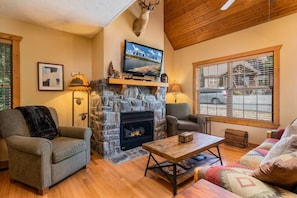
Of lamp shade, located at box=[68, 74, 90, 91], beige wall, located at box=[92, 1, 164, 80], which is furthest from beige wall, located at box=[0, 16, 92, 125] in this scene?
lamp shade, located at box=[68, 74, 90, 91]

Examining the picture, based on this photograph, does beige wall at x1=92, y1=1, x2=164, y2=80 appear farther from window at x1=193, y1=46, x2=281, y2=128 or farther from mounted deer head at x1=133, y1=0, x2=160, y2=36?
window at x1=193, y1=46, x2=281, y2=128

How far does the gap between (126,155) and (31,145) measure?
1600mm

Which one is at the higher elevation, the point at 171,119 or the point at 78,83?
the point at 78,83

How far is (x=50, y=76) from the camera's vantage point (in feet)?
10.5

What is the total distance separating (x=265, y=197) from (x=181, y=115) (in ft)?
11.5

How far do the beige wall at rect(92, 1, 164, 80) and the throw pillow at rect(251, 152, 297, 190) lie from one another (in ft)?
9.05

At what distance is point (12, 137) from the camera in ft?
7.06

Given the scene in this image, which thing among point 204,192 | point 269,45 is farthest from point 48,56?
point 269,45

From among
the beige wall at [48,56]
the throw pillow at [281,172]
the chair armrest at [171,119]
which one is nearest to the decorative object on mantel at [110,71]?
the beige wall at [48,56]

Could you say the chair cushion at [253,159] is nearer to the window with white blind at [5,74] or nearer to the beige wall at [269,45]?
the beige wall at [269,45]

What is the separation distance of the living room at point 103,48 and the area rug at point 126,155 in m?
1.16

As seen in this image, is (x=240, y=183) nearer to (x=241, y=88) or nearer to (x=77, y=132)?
(x=77, y=132)

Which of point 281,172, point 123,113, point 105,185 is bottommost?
point 105,185

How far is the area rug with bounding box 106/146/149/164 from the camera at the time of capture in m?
2.88
